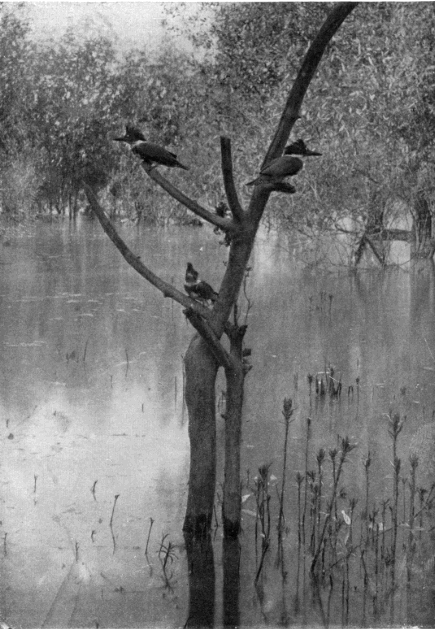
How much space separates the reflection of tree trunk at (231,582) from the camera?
3.29 meters

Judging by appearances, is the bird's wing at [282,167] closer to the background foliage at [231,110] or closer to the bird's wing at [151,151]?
the bird's wing at [151,151]

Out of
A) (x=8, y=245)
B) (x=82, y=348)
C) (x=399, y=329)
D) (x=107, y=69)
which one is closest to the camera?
(x=107, y=69)

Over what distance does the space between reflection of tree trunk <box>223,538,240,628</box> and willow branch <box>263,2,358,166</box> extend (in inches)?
62.0

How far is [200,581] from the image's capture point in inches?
140

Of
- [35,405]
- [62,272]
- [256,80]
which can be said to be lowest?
[35,405]

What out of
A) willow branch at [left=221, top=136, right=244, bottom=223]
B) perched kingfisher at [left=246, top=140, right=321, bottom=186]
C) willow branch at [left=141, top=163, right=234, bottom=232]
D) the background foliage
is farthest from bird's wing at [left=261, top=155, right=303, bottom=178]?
the background foliage

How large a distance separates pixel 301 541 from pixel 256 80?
4.63 metres

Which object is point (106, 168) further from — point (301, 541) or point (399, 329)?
point (399, 329)

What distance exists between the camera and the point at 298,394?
6109 mm

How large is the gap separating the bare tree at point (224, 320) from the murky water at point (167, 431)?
0.66 feet

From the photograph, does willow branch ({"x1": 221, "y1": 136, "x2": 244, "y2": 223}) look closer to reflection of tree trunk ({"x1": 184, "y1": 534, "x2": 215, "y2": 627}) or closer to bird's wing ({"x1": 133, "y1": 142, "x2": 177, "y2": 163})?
bird's wing ({"x1": 133, "y1": 142, "x2": 177, "y2": 163})

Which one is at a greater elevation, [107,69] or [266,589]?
[107,69]

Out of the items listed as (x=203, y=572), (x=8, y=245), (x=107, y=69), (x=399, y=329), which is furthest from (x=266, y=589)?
(x=8, y=245)

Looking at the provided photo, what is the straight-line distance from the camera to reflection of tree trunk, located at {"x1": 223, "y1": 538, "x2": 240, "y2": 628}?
3.29m
